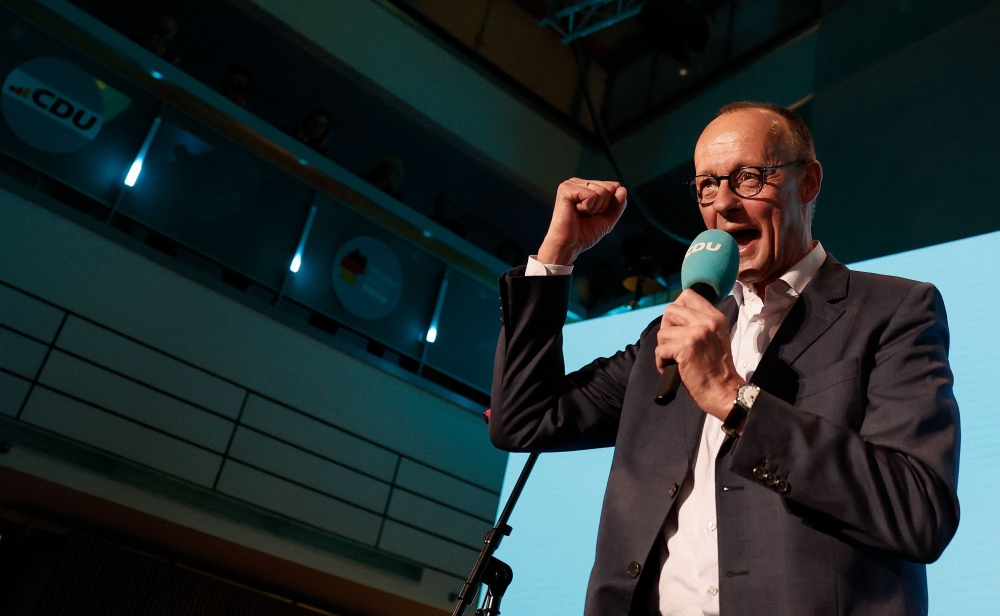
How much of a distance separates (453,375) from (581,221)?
568cm

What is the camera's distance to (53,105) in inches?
211

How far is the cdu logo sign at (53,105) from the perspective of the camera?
5258mm

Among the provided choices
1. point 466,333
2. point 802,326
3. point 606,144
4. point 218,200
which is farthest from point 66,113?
point 802,326

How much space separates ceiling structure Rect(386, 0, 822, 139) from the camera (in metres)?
7.71

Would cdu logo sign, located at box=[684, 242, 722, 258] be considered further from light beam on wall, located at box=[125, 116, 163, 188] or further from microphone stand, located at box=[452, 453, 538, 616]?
light beam on wall, located at box=[125, 116, 163, 188]

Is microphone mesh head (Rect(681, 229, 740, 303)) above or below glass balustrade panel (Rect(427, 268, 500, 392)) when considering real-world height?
below

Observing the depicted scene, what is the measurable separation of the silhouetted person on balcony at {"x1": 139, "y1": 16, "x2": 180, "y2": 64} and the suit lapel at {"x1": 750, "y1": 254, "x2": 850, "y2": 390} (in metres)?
5.76

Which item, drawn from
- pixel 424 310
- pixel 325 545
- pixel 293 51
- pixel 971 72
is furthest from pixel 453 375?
pixel 971 72

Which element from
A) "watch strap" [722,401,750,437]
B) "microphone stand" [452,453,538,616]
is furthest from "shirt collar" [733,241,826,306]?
"microphone stand" [452,453,538,616]

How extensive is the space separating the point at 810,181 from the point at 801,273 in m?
0.21

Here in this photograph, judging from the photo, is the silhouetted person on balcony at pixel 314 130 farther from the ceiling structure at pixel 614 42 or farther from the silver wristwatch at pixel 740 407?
the silver wristwatch at pixel 740 407

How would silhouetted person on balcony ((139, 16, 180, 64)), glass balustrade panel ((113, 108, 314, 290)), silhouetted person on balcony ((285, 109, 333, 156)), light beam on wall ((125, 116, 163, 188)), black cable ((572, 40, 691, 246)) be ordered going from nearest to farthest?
light beam on wall ((125, 116, 163, 188)) → glass balustrade panel ((113, 108, 314, 290)) → silhouetted person on balcony ((139, 16, 180, 64)) → silhouetted person on balcony ((285, 109, 333, 156)) → black cable ((572, 40, 691, 246))

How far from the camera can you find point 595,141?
9578 mm

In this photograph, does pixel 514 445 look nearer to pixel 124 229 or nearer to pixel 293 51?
pixel 124 229
